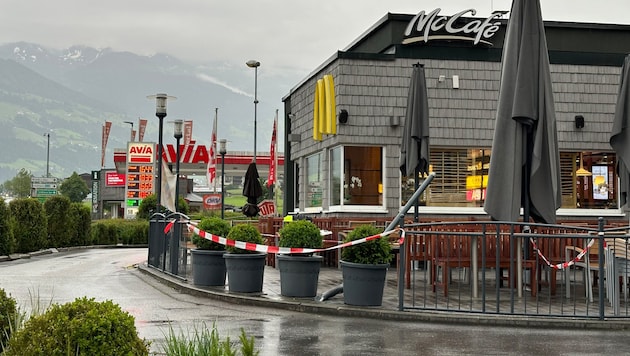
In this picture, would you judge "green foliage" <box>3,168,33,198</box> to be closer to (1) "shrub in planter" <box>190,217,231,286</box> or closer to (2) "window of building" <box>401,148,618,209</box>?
(2) "window of building" <box>401,148,618,209</box>

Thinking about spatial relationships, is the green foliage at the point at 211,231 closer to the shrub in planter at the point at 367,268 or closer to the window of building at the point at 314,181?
the shrub in planter at the point at 367,268

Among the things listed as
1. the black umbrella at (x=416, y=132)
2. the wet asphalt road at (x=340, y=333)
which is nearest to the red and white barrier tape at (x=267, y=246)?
the wet asphalt road at (x=340, y=333)

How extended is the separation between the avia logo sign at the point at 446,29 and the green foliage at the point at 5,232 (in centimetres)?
1396

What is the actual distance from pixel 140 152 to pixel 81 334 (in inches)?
1886

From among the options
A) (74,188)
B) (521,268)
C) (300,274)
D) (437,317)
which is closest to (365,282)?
(437,317)

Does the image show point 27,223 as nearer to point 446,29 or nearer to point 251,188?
point 251,188

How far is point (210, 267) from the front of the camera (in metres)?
14.3

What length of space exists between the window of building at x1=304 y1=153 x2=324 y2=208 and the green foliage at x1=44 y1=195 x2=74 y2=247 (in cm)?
1246

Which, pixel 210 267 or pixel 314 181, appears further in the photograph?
pixel 314 181

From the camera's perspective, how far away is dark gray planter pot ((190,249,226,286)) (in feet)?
46.9

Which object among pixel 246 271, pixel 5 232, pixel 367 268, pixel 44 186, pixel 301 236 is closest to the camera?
pixel 367 268

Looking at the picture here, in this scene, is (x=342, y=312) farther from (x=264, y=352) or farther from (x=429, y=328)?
(x=264, y=352)

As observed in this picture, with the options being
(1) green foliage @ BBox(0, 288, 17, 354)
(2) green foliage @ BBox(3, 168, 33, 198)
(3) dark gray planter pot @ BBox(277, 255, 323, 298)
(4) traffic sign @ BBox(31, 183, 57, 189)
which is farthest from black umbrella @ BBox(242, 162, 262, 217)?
(2) green foliage @ BBox(3, 168, 33, 198)

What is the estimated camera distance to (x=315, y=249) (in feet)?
39.8
